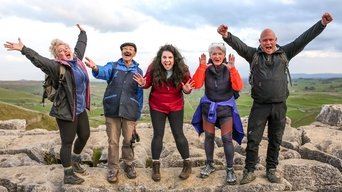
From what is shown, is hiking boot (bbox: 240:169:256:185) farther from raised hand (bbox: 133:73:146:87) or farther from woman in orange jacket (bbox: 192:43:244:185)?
raised hand (bbox: 133:73:146:87)

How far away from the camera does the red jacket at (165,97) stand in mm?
13367

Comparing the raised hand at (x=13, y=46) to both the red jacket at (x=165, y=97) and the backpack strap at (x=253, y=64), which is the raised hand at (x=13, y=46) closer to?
the red jacket at (x=165, y=97)

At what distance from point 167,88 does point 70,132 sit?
3.71 m

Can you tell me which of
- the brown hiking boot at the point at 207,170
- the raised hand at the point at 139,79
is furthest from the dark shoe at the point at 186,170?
the raised hand at the point at 139,79

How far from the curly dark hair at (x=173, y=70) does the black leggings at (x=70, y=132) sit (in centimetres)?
296

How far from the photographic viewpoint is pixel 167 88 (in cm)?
1337

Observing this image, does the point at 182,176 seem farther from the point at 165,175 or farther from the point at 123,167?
the point at 123,167

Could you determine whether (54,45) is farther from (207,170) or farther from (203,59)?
(207,170)

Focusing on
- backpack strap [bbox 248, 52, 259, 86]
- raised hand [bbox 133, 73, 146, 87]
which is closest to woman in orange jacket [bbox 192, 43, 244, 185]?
backpack strap [bbox 248, 52, 259, 86]

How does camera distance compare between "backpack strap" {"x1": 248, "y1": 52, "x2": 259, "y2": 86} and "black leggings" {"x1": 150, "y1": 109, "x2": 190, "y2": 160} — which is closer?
"backpack strap" {"x1": 248, "y1": 52, "x2": 259, "y2": 86}

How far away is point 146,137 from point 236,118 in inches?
370

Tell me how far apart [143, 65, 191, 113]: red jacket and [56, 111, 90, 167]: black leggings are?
2.49 m

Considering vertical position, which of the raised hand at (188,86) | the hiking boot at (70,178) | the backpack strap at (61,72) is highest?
the backpack strap at (61,72)

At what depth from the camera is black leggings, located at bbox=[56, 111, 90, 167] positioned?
13062mm
